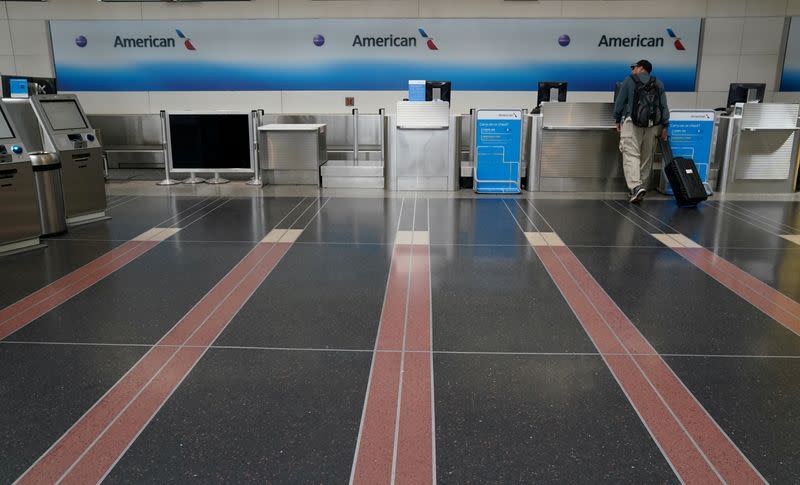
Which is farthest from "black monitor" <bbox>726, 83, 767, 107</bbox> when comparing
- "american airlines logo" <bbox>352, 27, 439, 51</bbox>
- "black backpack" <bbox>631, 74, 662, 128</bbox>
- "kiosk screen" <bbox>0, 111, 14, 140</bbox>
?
"kiosk screen" <bbox>0, 111, 14, 140</bbox>

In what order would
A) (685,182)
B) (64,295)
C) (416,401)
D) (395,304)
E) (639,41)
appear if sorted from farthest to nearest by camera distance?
(639,41), (685,182), (64,295), (395,304), (416,401)

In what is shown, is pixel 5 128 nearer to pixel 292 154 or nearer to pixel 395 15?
pixel 292 154

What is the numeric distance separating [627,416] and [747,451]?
446 mm

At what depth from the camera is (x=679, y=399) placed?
270cm

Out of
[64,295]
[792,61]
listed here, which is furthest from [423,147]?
[792,61]

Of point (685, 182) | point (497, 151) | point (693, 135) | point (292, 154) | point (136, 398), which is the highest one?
point (693, 135)

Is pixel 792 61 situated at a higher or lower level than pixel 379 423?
higher

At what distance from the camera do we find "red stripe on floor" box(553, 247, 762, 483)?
221cm

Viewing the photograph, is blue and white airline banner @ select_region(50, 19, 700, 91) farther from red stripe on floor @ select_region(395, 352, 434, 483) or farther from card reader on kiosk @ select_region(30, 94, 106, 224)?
red stripe on floor @ select_region(395, 352, 434, 483)

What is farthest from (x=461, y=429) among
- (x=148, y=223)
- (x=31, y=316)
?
(x=148, y=223)

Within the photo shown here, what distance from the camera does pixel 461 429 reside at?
2441 millimetres

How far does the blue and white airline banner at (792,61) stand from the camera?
1036 cm

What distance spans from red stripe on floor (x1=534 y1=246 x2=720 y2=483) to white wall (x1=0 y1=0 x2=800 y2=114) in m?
7.38

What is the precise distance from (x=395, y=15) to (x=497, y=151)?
11.8 ft
